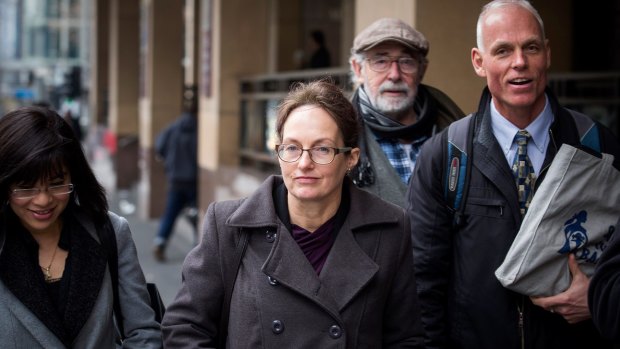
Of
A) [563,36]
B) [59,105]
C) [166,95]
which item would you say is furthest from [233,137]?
[59,105]

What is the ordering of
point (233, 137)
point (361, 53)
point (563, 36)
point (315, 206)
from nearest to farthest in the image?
1. point (315, 206)
2. point (361, 53)
3. point (563, 36)
4. point (233, 137)

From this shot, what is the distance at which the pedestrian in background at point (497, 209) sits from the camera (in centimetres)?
332

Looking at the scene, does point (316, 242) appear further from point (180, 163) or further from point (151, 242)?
point (151, 242)

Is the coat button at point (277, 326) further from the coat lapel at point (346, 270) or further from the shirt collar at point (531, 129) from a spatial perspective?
the shirt collar at point (531, 129)

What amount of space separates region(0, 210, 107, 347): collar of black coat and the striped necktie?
58.5 inches

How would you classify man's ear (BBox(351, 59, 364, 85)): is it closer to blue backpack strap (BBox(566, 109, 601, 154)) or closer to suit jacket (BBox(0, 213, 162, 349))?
blue backpack strap (BBox(566, 109, 601, 154))

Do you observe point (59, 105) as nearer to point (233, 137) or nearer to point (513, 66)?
point (233, 137)

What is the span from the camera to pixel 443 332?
3.50 meters

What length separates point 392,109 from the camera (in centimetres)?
420

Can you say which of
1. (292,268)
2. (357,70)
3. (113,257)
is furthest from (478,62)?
(113,257)

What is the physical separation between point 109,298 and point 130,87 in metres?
18.1

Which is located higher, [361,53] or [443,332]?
[361,53]

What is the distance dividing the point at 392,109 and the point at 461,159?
0.81m

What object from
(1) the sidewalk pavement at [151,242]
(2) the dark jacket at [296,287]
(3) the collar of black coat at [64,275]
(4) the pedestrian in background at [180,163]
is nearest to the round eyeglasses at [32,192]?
(3) the collar of black coat at [64,275]
